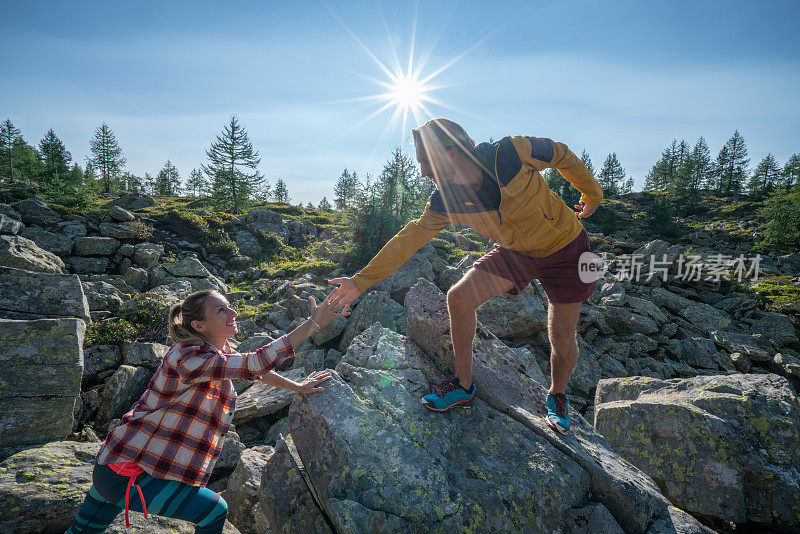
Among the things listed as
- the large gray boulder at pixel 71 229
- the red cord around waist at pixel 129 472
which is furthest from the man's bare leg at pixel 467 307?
the large gray boulder at pixel 71 229

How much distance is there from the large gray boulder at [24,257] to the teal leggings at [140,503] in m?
10.4

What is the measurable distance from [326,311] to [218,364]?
98 centimetres

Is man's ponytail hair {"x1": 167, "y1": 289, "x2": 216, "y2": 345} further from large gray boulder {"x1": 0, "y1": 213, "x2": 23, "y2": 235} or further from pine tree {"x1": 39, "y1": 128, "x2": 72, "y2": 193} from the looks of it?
pine tree {"x1": 39, "y1": 128, "x2": 72, "y2": 193}

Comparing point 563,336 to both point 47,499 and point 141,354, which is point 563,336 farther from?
point 141,354

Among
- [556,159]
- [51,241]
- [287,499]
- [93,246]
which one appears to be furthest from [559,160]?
[51,241]

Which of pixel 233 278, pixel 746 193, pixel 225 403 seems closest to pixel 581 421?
pixel 225 403

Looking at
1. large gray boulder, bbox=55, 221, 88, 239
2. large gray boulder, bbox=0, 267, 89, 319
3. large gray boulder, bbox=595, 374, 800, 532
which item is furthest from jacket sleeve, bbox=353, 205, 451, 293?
large gray boulder, bbox=55, 221, 88, 239

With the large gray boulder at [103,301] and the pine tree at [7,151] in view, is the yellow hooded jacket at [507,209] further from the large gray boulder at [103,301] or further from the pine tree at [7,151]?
the pine tree at [7,151]

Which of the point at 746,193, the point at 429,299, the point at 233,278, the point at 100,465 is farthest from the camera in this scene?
the point at 746,193

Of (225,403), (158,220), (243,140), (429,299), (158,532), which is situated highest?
(243,140)

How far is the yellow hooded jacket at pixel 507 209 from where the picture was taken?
142 inches

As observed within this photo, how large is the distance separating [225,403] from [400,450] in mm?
1695

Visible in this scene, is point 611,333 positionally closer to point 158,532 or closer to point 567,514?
point 567,514

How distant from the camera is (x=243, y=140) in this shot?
157ft
